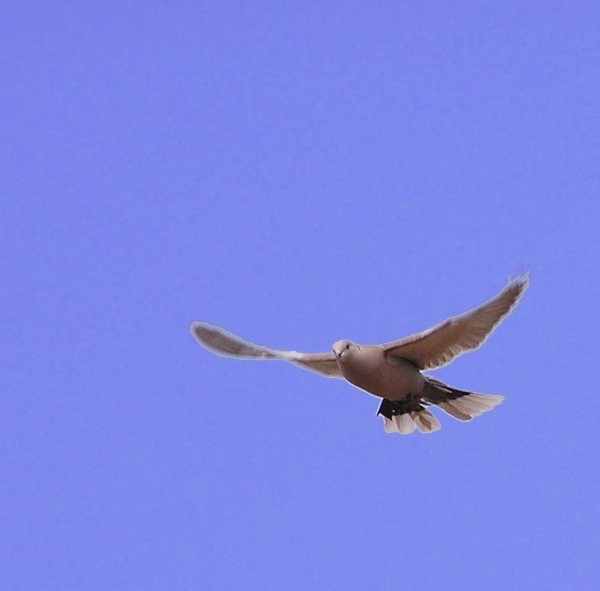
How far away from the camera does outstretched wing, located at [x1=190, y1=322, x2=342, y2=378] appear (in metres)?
12.9

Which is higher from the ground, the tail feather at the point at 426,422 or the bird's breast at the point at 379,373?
the tail feather at the point at 426,422

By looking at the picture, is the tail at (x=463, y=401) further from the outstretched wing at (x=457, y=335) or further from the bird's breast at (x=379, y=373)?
the outstretched wing at (x=457, y=335)

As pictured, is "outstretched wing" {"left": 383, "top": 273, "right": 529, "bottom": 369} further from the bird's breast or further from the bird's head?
the bird's head

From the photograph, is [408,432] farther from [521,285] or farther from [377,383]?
[521,285]

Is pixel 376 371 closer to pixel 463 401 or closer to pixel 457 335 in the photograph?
pixel 457 335

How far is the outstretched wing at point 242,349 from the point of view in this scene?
1291cm

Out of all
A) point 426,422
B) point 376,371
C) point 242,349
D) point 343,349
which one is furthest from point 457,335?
point 242,349

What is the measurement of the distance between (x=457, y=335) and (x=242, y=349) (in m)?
2.53

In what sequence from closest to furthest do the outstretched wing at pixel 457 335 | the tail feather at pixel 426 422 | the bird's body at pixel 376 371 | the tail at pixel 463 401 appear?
1. the outstretched wing at pixel 457 335
2. the bird's body at pixel 376 371
3. the tail at pixel 463 401
4. the tail feather at pixel 426 422

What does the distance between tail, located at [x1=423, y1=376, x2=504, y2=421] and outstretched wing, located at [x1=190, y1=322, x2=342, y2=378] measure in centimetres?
107

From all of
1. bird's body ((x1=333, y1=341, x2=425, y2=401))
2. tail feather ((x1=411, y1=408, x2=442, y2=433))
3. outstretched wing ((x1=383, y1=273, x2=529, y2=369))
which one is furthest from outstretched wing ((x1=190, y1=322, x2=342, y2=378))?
outstretched wing ((x1=383, y1=273, x2=529, y2=369))

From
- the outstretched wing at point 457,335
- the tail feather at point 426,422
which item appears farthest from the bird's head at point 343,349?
the tail feather at point 426,422

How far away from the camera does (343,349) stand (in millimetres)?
11648

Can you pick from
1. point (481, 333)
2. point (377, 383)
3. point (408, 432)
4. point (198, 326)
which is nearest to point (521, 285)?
point (481, 333)
